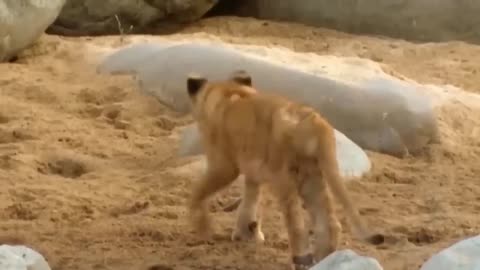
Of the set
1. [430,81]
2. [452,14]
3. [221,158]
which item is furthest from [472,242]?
[452,14]

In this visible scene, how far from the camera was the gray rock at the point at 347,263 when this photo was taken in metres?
2.39

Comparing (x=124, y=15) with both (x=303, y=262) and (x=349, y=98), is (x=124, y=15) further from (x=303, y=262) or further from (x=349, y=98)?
(x=303, y=262)

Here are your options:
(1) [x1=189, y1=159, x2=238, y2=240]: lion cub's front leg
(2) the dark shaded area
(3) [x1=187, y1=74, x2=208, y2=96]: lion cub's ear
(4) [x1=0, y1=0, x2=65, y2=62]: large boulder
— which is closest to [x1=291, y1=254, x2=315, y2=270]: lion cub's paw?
(1) [x1=189, y1=159, x2=238, y2=240]: lion cub's front leg

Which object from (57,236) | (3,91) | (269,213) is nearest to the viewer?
(57,236)

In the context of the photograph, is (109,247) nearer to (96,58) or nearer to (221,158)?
(221,158)

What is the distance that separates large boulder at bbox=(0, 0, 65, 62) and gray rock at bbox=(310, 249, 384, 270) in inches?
126

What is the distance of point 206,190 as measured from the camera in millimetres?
2941

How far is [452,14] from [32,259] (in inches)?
171

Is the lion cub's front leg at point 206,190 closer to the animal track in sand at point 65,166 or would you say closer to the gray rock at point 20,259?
the gray rock at point 20,259

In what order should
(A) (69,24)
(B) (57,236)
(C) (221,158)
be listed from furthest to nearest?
(A) (69,24), (B) (57,236), (C) (221,158)

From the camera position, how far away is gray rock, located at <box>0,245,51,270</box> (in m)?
2.48

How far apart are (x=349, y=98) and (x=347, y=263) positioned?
1746 millimetres

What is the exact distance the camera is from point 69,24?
251 inches

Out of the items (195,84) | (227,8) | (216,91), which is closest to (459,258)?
(216,91)
